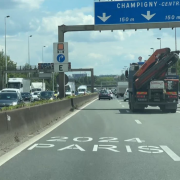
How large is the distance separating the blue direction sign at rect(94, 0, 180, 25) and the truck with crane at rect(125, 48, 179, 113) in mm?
2596

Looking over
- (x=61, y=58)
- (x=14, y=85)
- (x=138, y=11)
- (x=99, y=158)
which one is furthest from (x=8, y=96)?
(x=14, y=85)

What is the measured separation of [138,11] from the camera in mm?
25312

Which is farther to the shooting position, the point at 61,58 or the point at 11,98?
the point at 61,58

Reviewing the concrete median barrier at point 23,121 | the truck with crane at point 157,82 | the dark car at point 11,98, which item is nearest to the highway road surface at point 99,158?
the concrete median barrier at point 23,121

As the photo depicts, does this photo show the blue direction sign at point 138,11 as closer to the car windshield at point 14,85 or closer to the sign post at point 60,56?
the sign post at point 60,56

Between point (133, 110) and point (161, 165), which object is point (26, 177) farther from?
point (133, 110)

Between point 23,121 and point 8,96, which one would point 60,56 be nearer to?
point 8,96

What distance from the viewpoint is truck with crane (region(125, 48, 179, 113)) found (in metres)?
23.7

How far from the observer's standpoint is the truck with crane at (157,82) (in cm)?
2370

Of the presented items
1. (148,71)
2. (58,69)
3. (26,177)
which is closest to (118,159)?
(26,177)

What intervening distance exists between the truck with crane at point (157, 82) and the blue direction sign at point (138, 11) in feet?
8.52

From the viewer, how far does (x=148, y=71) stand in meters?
23.9

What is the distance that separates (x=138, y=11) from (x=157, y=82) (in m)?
5.07

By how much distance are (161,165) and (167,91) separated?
16.6 meters
